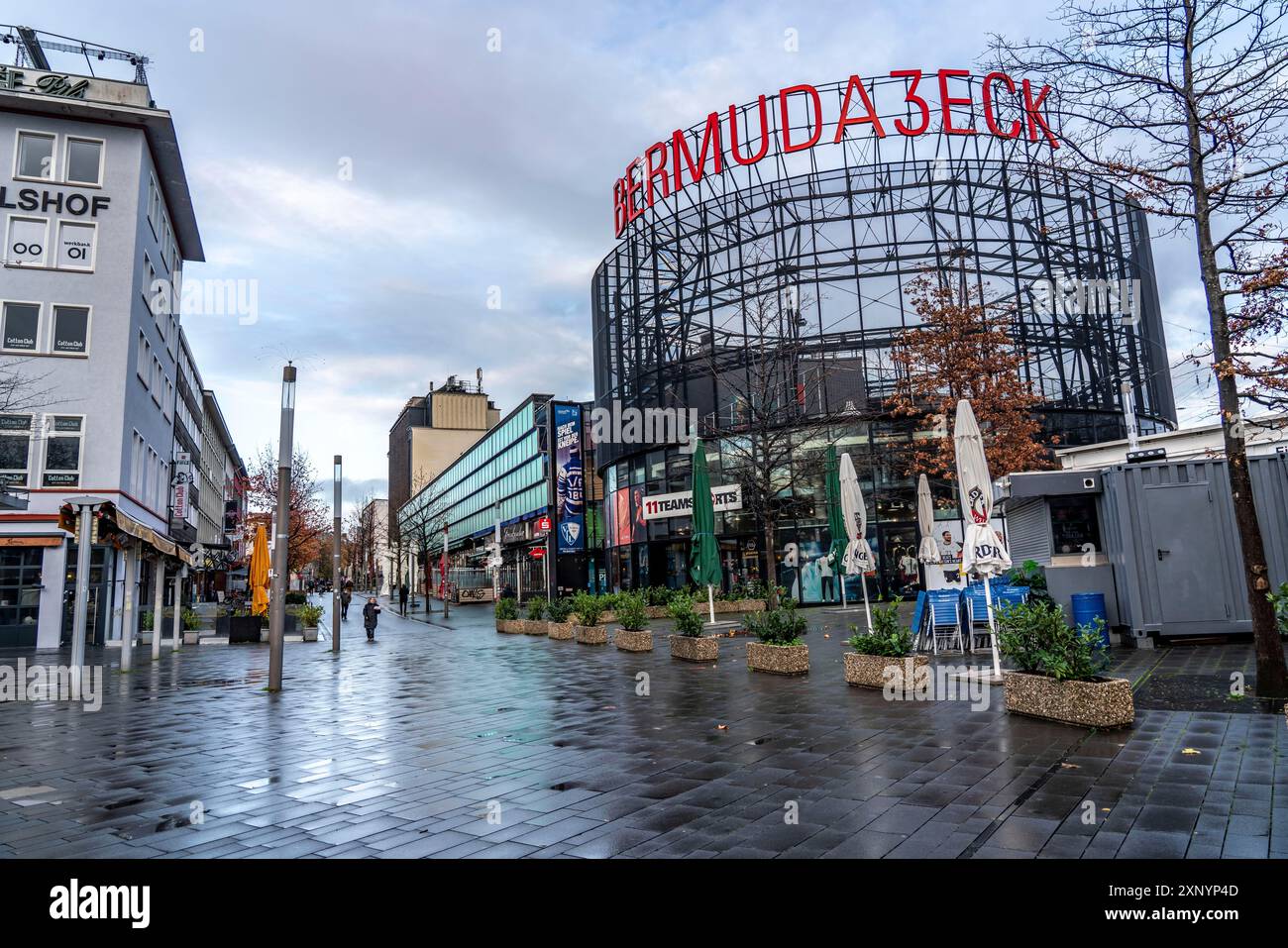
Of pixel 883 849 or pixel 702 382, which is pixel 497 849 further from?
pixel 702 382

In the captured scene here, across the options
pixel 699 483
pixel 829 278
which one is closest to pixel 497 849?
pixel 699 483

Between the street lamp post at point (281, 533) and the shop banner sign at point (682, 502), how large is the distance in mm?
21199

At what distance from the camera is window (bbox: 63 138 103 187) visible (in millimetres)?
25766

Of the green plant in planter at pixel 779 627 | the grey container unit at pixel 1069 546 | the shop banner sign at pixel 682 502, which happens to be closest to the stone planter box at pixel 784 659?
the green plant in planter at pixel 779 627

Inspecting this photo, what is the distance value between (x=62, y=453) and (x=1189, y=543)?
2929 cm

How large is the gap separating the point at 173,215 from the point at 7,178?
7844 mm

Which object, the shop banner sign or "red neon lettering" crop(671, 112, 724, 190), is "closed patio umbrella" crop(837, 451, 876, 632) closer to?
the shop banner sign

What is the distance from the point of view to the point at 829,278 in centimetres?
3434

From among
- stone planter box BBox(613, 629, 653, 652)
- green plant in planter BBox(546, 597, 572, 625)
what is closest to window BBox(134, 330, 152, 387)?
green plant in planter BBox(546, 597, 572, 625)

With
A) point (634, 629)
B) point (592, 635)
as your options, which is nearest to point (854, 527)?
point (634, 629)

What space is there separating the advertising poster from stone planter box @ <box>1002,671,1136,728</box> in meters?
48.2

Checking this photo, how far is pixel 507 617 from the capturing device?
28.2 m

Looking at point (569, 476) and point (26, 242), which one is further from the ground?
point (26, 242)

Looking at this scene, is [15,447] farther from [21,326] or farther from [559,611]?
[559,611]
